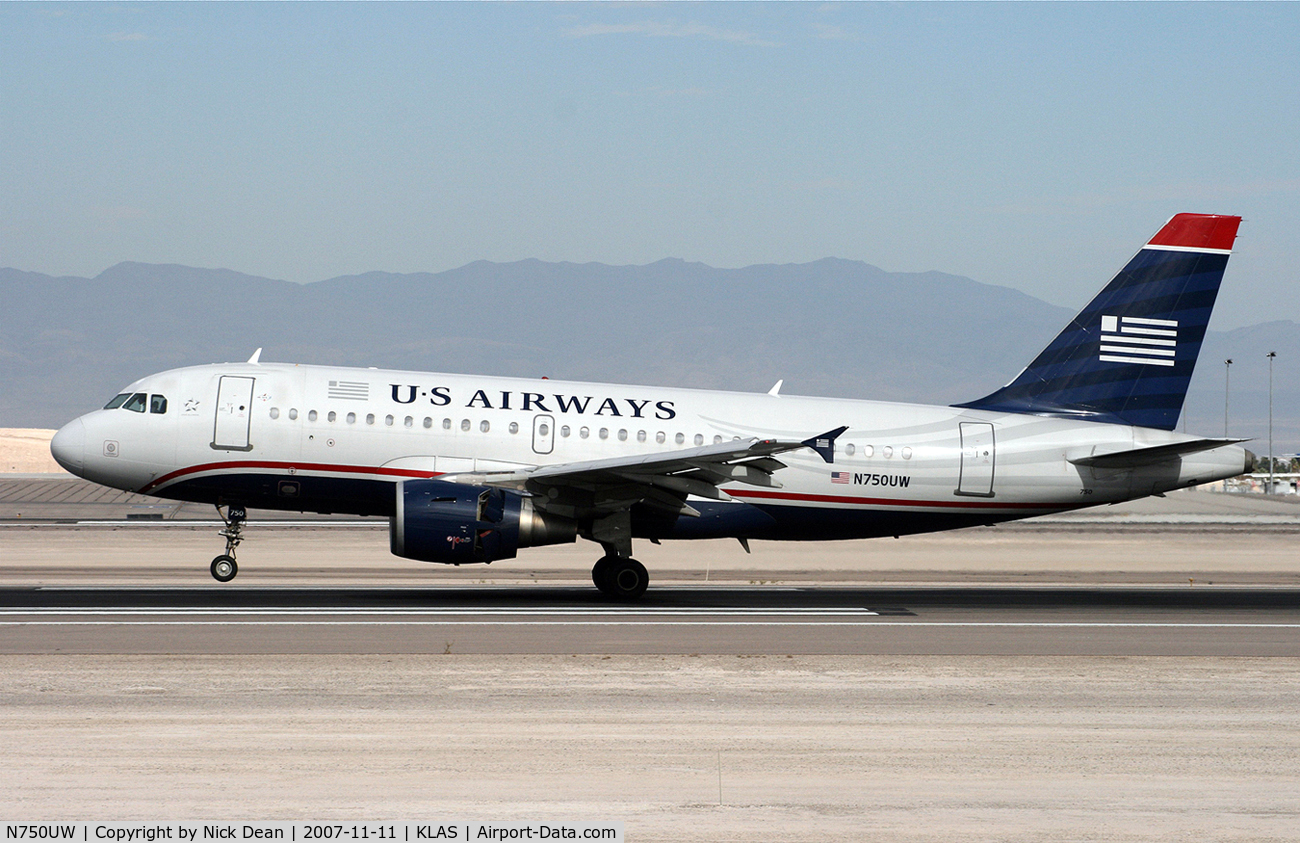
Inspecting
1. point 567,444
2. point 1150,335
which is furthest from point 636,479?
point 1150,335

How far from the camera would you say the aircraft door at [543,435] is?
2473cm

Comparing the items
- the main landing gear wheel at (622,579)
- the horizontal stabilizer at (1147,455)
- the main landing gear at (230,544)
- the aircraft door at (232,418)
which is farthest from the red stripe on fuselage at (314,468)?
the horizontal stabilizer at (1147,455)

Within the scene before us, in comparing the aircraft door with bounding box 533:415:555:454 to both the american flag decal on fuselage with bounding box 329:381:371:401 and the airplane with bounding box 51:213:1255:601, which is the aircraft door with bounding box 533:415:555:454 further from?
the american flag decal on fuselage with bounding box 329:381:371:401

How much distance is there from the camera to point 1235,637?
1959 cm

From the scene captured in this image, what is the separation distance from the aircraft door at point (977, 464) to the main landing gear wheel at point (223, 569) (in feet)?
46.3

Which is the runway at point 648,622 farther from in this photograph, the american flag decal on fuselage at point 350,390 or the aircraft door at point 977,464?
the american flag decal on fuselage at point 350,390

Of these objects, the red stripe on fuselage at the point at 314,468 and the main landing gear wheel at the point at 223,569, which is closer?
the red stripe on fuselage at the point at 314,468

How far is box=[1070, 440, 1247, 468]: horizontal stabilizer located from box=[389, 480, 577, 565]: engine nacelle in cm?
1091

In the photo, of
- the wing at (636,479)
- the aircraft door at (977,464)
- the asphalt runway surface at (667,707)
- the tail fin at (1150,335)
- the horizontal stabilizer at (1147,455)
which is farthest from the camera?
the tail fin at (1150,335)

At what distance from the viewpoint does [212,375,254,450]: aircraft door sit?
24438 mm

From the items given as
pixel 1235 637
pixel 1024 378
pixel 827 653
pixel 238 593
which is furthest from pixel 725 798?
pixel 1024 378

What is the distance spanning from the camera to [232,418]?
2450 cm
